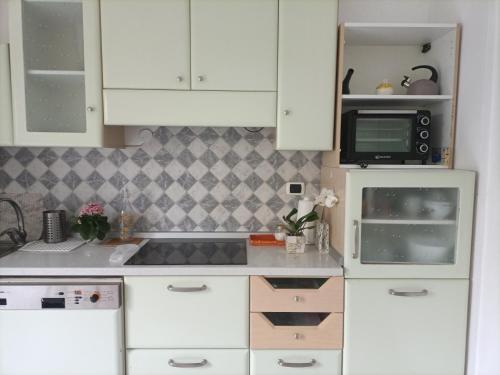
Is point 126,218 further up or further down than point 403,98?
further down

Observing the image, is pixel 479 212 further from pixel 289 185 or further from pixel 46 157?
pixel 46 157

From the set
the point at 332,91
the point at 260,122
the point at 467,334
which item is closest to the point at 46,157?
the point at 260,122

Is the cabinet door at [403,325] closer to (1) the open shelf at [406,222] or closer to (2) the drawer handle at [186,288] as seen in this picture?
(1) the open shelf at [406,222]

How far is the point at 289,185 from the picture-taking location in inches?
84.4

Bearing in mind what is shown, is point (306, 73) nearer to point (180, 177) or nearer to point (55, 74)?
point (180, 177)

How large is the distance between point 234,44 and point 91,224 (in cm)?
121

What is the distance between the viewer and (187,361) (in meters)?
1.64

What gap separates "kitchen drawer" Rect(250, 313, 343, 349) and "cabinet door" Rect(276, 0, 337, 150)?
2.72 feet

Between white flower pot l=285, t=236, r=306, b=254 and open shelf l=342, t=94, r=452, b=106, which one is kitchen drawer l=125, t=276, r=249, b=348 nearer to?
white flower pot l=285, t=236, r=306, b=254

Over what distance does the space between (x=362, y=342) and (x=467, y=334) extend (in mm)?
500

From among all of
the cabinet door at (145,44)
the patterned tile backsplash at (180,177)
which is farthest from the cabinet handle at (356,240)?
the cabinet door at (145,44)

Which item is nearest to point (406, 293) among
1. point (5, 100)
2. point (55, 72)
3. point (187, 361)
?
point (187, 361)

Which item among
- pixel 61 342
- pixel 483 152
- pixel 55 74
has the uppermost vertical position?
pixel 55 74

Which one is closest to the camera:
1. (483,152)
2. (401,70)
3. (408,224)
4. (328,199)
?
(483,152)
